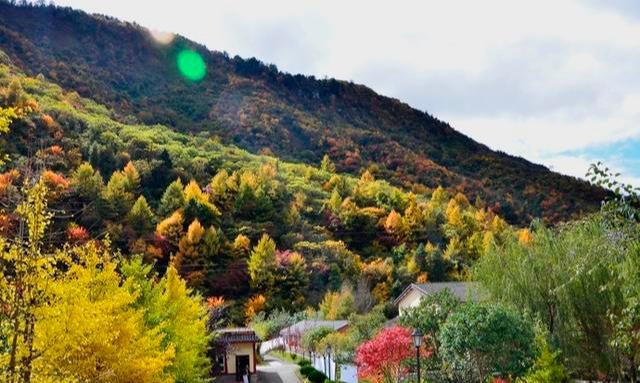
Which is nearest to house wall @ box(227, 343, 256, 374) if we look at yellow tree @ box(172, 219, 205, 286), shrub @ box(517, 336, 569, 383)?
shrub @ box(517, 336, 569, 383)

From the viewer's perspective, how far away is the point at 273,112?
15238 cm

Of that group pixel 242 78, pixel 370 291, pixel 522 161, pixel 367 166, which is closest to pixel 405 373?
pixel 370 291

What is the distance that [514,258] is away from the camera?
24.3 meters

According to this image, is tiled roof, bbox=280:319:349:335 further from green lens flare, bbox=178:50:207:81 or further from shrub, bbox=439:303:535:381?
green lens flare, bbox=178:50:207:81

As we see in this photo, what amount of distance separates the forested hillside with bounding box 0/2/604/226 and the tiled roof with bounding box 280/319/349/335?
195 ft

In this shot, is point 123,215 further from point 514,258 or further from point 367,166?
point 367,166

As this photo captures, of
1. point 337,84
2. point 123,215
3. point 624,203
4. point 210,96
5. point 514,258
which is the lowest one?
point 624,203

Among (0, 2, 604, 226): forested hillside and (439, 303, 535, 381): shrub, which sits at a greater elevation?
(0, 2, 604, 226): forested hillside

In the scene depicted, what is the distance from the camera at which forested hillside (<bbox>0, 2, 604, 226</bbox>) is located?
126m

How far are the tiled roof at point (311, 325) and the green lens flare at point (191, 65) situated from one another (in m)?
120

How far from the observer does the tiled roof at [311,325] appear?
4833 centimetres

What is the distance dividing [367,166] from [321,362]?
92.2 meters

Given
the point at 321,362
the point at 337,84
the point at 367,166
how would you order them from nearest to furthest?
1. the point at 321,362
2. the point at 367,166
3. the point at 337,84

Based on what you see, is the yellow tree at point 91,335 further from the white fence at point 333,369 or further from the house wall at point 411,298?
the house wall at point 411,298
